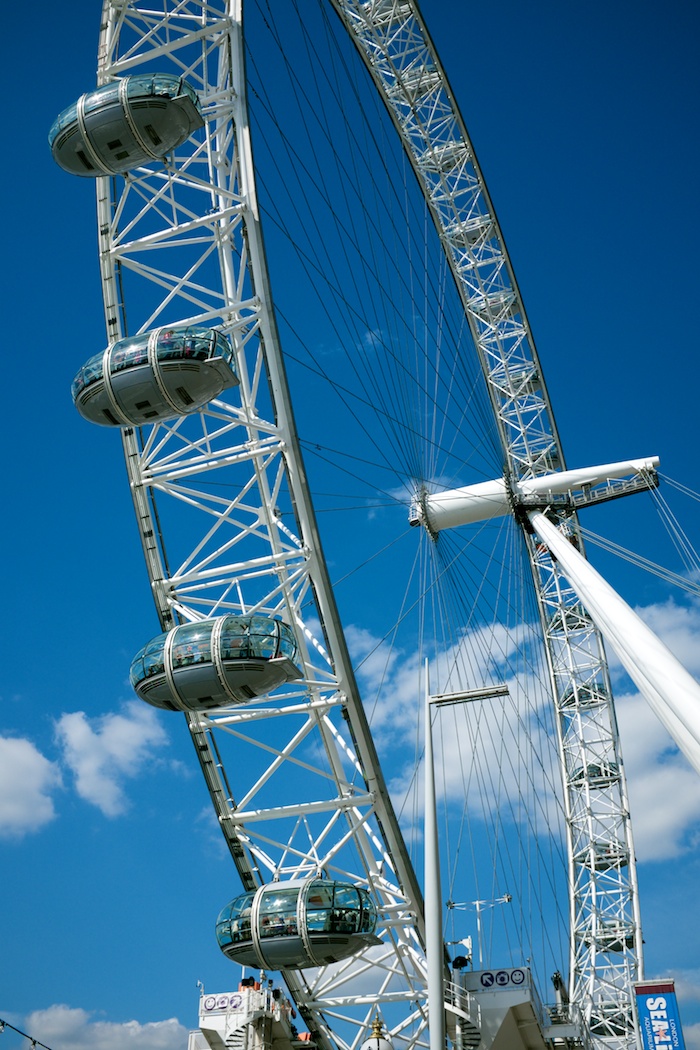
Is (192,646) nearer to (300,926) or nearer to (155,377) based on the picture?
(155,377)

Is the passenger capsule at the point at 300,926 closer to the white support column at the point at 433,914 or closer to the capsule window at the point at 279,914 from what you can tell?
the capsule window at the point at 279,914

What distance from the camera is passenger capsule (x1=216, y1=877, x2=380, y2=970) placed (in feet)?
69.2

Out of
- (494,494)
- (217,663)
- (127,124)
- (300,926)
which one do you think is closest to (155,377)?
(127,124)

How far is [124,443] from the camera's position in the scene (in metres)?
24.6

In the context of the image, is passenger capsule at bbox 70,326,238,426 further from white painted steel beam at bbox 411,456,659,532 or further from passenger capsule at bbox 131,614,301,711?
white painted steel beam at bbox 411,456,659,532

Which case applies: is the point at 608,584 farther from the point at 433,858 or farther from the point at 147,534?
the point at 147,534

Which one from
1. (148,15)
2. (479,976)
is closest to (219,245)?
(148,15)

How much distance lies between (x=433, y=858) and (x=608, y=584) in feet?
18.3

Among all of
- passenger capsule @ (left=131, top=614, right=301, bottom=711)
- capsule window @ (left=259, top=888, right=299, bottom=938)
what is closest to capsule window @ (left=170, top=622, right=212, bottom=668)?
passenger capsule @ (left=131, top=614, right=301, bottom=711)

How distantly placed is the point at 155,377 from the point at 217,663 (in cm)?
558

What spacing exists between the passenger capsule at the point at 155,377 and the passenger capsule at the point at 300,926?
31.7 feet

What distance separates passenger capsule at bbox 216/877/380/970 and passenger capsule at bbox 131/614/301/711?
157 inches

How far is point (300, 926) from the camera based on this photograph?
21.1m

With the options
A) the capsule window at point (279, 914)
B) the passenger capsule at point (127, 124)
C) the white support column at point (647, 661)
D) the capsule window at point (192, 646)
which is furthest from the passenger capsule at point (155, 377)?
the capsule window at point (279, 914)
